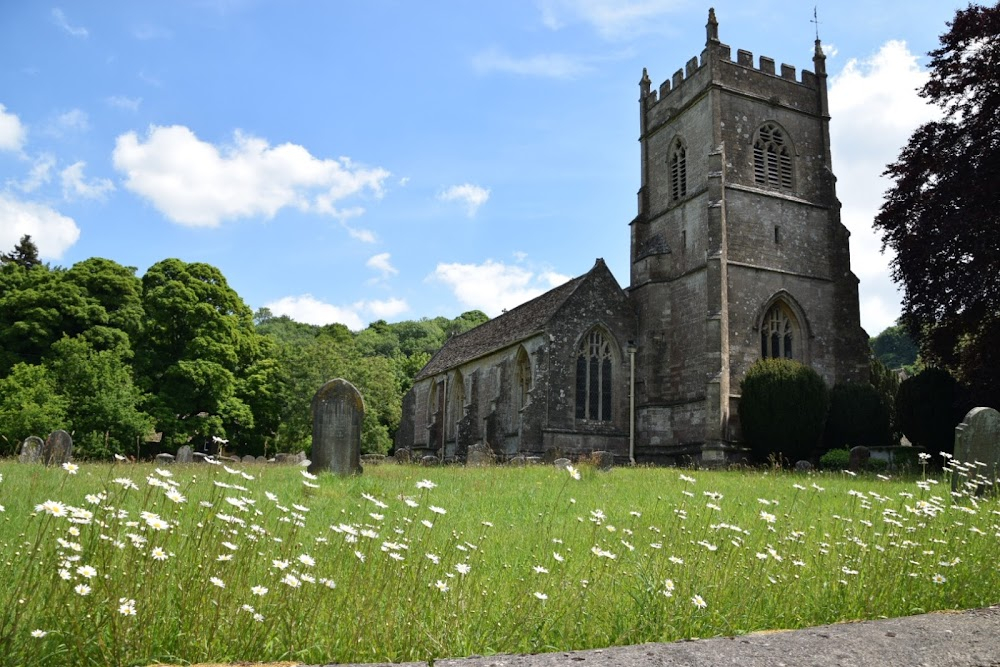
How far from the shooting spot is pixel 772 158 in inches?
1175

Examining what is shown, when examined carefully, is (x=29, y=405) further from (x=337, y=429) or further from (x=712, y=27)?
(x=712, y=27)

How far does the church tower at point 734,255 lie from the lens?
1071 inches

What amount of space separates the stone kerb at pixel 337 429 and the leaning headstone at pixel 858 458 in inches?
633

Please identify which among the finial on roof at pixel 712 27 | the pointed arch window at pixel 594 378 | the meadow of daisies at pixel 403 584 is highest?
the finial on roof at pixel 712 27

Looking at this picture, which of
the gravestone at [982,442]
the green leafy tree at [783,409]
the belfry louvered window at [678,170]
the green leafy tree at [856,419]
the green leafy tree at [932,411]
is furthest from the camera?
the belfry louvered window at [678,170]

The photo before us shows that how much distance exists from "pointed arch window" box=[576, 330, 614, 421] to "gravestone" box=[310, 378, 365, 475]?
15.7 metres

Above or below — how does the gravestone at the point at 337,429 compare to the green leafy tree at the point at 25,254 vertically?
below

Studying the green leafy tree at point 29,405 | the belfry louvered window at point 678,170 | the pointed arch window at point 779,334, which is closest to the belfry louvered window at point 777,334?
the pointed arch window at point 779,334

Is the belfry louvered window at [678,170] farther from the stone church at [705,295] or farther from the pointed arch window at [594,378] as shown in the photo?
the pointed arch window at [594,378]

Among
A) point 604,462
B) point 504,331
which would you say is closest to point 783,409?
point 604,462

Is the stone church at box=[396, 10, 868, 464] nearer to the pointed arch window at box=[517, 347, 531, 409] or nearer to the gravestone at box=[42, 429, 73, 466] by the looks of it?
the pointed arch window at box=[517, 347, 531, 409]

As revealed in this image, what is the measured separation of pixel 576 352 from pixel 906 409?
440 inches

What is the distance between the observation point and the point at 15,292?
3250cm

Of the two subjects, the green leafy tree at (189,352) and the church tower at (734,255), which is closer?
the church tower at (734,255)
